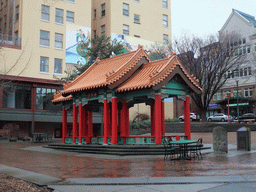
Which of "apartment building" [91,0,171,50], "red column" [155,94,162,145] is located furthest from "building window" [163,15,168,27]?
"red column" [155,94,162,145]

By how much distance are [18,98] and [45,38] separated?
9.80m

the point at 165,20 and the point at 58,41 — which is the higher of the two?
the point at 165,20

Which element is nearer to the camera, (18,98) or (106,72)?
(106,72)

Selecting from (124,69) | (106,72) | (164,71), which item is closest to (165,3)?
(106,72)

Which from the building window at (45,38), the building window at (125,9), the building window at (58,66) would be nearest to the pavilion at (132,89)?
the building window at (58,66)

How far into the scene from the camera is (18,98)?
131 ft

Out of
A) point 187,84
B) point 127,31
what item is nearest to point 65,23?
point 127,31

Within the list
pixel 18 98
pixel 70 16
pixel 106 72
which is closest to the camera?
pixel 106 72

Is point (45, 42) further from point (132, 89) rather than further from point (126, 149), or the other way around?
point (126, 149)

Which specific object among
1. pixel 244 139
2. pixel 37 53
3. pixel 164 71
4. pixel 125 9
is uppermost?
pixel 125 9

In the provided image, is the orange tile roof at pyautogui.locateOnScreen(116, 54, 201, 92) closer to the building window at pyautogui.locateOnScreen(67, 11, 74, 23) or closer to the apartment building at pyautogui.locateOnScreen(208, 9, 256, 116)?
the building window at pyautogui.locateOnScreen(67, 11, 74, 23)

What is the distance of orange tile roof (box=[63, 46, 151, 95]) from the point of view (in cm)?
2036

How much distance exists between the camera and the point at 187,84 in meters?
20.4

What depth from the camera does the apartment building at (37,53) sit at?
39.2m
